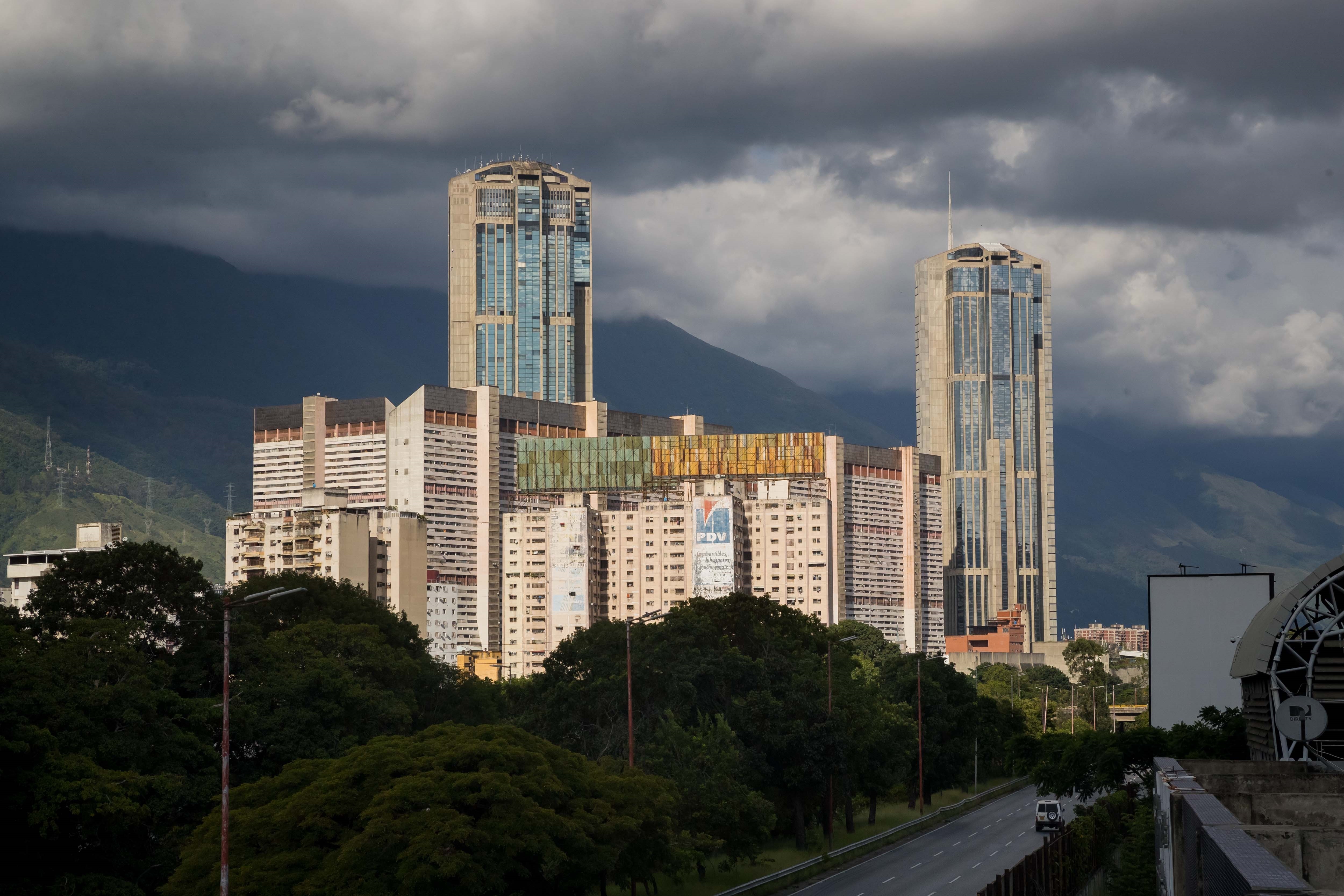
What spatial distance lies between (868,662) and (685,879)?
61623 millimetres

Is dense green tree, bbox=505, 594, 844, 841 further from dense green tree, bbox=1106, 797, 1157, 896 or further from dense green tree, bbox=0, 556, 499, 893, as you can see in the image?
dense green tree, bbox=1106, 797, 1157, 896

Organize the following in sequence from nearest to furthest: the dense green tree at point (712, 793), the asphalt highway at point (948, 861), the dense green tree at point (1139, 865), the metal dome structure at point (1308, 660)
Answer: the metal dome structure at point (1308, 660), the dense green tree at point (1139, 865), the asphalt highway at point (948, 861), the dense green tree at point (712, 793)

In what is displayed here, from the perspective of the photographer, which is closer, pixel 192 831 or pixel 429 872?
pixel 429 872

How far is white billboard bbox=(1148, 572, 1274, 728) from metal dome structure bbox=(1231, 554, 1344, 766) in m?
22.5

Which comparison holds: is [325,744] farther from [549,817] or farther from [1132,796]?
[1132,796]

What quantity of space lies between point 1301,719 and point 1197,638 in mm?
31364

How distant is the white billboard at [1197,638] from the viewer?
64750 millimetres

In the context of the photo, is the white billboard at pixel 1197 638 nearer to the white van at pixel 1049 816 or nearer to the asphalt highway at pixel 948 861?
the asphalt highway at pixel 948 861

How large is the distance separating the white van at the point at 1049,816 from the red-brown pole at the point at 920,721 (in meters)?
16.3

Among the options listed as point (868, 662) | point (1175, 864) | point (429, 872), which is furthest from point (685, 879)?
point (868, 662)

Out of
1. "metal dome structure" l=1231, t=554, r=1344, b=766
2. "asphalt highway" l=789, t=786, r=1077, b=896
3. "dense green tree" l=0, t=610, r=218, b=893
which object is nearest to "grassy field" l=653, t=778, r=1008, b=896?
"asphalt highway" l=789, t=786, r=1077, b=896

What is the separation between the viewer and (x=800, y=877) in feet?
241

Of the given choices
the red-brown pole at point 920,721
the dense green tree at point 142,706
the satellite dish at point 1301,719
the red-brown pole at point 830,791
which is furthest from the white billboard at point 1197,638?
the red-brown pole at point 920,721

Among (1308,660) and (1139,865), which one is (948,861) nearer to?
(1139,865)
